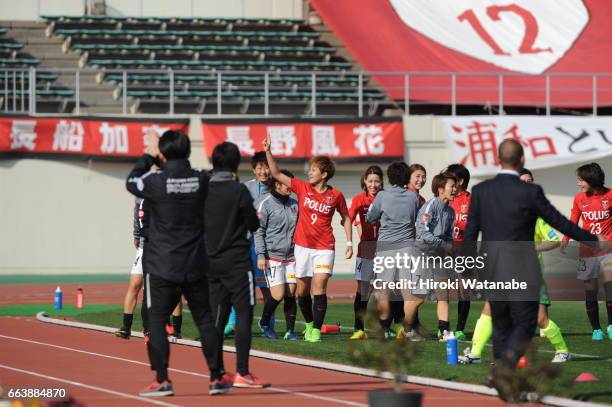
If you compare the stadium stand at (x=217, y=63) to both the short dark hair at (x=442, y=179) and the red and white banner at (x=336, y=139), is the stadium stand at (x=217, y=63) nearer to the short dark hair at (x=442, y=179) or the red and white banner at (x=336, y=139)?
the red and white banner at (x=336, y=139)

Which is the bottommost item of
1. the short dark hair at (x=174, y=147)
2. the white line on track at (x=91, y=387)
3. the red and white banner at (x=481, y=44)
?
the white line on track at (x=91, y=387)

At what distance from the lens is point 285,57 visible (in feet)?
123

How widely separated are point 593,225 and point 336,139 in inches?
631

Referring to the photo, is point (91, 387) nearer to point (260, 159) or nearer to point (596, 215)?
point (260, 159)

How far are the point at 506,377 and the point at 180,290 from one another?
3405 mm

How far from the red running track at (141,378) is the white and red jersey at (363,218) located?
2.57 meters

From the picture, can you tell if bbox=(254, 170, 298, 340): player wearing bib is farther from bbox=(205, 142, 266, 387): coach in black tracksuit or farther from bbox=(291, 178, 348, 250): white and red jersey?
bbox=(205, 142, 266, 387): coach in black tracksuit

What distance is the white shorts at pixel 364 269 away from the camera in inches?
637

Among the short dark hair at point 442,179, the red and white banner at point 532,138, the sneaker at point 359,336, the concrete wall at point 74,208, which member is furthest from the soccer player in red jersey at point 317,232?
the red and white banner at point 532,138

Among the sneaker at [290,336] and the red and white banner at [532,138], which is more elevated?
the red and white banner at [532,138]

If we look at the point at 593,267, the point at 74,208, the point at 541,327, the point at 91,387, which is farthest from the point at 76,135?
the point at 91,387

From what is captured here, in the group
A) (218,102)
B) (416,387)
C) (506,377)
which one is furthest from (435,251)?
(218,102)

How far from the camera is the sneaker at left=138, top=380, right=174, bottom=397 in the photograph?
10.9m

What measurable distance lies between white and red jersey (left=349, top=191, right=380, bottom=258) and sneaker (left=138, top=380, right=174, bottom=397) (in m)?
5.63
